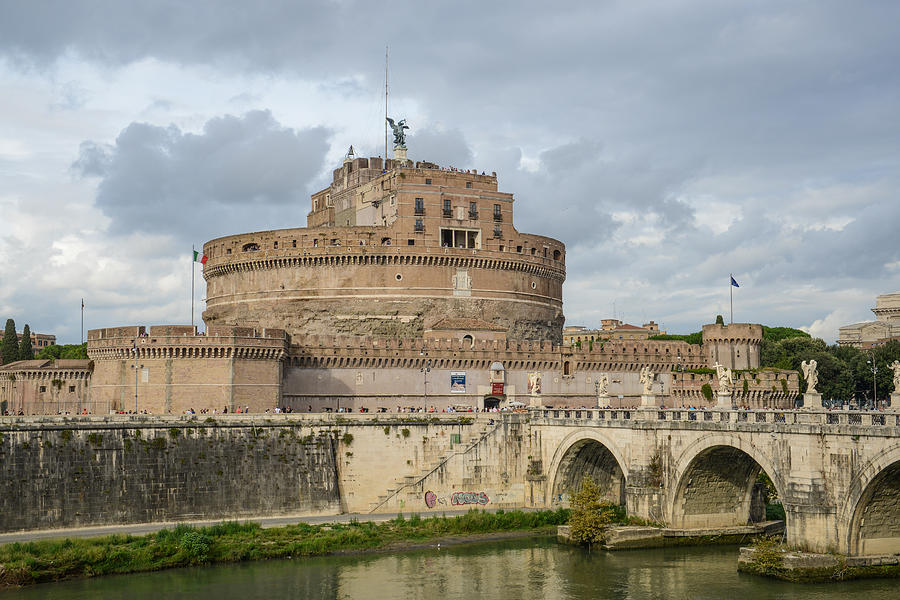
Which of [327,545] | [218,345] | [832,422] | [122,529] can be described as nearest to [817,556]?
[832,422]

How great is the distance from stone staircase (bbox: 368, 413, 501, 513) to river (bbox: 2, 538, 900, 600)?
22.5 ft

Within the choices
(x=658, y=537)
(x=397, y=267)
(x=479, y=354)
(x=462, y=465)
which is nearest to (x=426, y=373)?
(x=479, y=354)

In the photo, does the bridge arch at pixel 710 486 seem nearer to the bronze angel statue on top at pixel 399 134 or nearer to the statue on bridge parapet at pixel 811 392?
the statue on bridge parapet at pixel 811 392

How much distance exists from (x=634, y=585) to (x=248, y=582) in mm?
13657

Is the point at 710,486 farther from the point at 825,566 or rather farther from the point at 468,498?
the point at 468,498

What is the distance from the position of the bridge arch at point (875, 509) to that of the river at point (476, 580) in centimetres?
123

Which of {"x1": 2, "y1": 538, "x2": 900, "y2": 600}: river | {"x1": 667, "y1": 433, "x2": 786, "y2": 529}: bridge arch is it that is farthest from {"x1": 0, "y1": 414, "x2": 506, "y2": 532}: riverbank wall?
{"x1": 667, "y1": 433, "x2": 786, "y2": 529}: bridge arch

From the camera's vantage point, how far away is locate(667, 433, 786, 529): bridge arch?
138ft

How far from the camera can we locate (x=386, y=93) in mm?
81688

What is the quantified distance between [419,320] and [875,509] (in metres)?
42.6

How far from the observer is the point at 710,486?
43.5m

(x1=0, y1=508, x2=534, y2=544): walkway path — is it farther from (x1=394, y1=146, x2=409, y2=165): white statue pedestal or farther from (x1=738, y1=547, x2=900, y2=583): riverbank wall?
(x1=394, y1=146, x2=409, y2=165): white statue pedestal

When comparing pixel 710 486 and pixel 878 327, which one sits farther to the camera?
pixel 878 327

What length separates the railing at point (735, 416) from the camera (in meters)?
34.0
